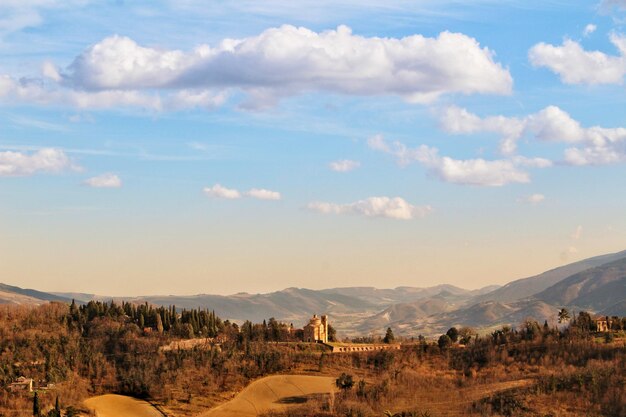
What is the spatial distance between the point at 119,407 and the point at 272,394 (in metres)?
26.8

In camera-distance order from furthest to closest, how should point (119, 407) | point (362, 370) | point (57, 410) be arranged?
point (362, 370) → point (119, 407) → point (57, 410)

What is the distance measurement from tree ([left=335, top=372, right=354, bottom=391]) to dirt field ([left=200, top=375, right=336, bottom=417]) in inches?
51.7

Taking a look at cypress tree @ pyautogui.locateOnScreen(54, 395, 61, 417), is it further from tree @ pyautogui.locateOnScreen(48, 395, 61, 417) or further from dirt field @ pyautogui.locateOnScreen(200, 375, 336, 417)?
dirt field @ pyautogui.locateOnScreen(200, 375, 336, 417)

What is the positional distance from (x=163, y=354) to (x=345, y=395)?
159ft

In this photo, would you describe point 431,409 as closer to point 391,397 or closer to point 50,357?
point 391,397

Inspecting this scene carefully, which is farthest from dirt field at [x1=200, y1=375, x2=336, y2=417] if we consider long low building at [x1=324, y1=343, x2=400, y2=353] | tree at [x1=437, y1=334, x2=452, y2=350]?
tree at [x1=437, y1=334, x2=452, y2=350]

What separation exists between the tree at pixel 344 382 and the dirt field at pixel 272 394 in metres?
1.31

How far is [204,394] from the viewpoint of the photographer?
533ft

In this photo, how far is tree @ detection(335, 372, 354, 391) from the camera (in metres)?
156

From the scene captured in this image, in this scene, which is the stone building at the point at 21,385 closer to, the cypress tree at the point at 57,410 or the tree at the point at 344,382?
the cypress tree at the point at 57,410

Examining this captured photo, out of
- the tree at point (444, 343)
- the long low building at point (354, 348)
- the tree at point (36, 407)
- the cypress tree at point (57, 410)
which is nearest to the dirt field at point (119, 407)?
the cypress tree at point (57, 410)

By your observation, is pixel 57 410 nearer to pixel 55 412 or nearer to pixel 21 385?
pixel 55 412

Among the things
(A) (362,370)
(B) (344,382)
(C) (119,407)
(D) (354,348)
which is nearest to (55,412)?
(C) (119,407)

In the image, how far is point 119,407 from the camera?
156m
